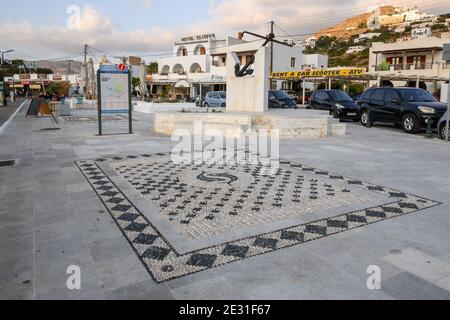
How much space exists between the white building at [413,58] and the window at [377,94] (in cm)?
2312

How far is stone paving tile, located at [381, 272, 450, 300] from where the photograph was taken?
3027 mm

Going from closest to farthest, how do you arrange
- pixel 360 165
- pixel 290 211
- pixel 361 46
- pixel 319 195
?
pixel 290 211 → pixel 319 195 → pixel 360 165 → pixel 361 46

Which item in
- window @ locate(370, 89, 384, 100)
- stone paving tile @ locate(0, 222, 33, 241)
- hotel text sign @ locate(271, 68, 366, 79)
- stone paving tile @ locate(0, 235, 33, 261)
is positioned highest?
hotel text sign @ locate(271, 68, 366, 79)

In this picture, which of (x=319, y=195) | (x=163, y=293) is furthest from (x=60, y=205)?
(x=319, y=195)

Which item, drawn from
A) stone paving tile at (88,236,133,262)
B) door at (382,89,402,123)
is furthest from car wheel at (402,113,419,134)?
stone paving tile at (88,236,133,262)

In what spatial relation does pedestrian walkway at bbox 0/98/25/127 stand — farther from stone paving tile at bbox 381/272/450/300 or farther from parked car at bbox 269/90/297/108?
stone paving tile at bbox 381/272/450/300

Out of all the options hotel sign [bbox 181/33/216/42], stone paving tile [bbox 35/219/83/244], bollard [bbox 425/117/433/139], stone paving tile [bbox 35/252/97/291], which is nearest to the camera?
stone paving tile [bbox 35/252/97/291]

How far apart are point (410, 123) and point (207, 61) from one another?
36780 millimetres

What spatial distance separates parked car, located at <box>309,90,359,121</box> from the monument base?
503 cm

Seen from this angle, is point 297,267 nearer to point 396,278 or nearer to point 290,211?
point 396,278

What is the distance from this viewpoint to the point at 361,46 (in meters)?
102

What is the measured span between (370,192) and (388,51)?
148 ft
